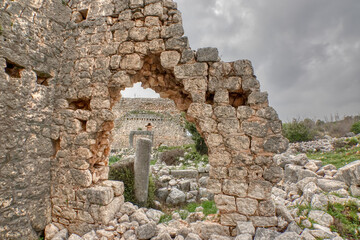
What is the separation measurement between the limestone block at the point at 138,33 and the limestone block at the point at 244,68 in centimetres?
176

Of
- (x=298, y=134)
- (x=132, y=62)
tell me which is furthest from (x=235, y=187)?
(x=298, y=134)

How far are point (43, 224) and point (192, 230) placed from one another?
2.70 metres

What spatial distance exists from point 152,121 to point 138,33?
1801 centimetres

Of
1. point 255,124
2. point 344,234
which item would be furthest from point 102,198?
point 344,234

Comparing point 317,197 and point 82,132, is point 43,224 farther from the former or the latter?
A: point 317,197

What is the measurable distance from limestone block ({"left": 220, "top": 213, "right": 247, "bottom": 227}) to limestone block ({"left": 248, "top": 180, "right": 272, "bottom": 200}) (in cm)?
38

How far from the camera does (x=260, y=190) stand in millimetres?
3244

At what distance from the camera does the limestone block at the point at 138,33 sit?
380cm

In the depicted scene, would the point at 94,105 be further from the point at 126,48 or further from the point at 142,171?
the point at 142,171

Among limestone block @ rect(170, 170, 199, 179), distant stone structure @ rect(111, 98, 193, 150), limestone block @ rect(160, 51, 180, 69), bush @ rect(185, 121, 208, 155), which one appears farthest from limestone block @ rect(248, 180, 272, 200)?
distant stone structure @ rect(111, 98, 193, 150)

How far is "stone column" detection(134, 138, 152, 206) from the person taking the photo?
660cm

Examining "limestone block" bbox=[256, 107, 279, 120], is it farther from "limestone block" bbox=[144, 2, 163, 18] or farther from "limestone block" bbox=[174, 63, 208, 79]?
"limestone block" bbox=[144, 2, 163, 18]

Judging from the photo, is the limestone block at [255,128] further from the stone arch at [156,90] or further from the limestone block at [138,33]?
the limestone block at [138,33]

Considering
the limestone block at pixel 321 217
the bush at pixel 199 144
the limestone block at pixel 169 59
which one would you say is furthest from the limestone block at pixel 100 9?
the bush at pixel 199 144
